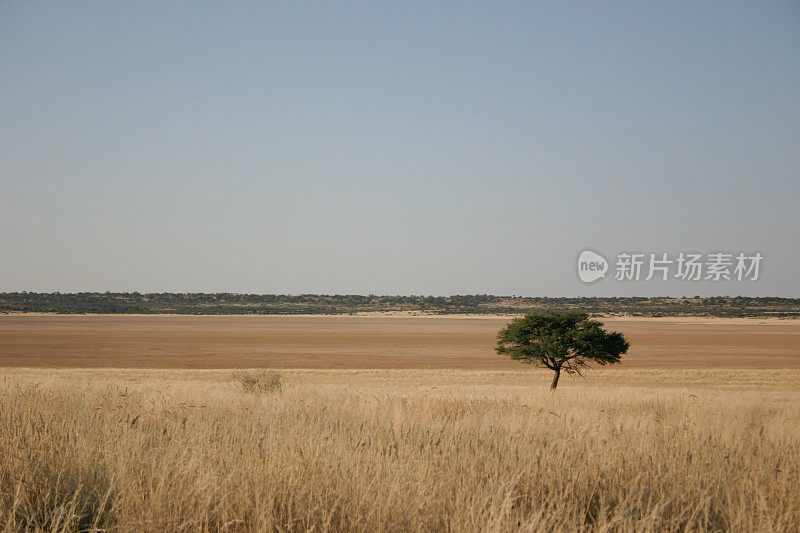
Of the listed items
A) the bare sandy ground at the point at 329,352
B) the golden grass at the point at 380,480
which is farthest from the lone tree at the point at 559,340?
the golden grass at the point at 380,480

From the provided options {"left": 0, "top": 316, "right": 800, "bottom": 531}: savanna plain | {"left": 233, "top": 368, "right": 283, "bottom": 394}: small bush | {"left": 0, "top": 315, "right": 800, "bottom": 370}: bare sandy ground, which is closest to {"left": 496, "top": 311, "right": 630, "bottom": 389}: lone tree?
{"left": 233, "top": 368, "right": 283, "bottom": 394}: small bush

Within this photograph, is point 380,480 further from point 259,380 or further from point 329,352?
point 329,352

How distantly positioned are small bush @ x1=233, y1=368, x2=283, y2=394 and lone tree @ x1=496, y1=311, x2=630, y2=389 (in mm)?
15231

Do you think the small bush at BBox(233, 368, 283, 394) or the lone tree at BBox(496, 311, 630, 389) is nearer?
the small bush at BBox(233, 368, 283, 394)

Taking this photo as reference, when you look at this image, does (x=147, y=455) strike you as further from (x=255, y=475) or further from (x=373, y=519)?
(x=373, y=519)

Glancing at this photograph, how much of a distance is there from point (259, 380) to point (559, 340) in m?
18.1

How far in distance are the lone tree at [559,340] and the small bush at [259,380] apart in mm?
15231

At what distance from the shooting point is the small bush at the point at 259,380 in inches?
1042

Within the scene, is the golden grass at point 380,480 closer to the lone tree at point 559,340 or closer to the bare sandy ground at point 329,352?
the lone tree at point 559,340

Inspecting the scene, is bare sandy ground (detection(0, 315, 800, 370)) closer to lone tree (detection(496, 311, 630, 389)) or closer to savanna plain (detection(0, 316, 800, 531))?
lone tree (detection(496, 311, 630, 389))

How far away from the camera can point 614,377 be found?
4603cm

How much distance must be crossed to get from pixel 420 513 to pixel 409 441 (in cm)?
199

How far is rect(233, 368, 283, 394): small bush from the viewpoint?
86.8 feet

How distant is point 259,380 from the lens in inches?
1096
